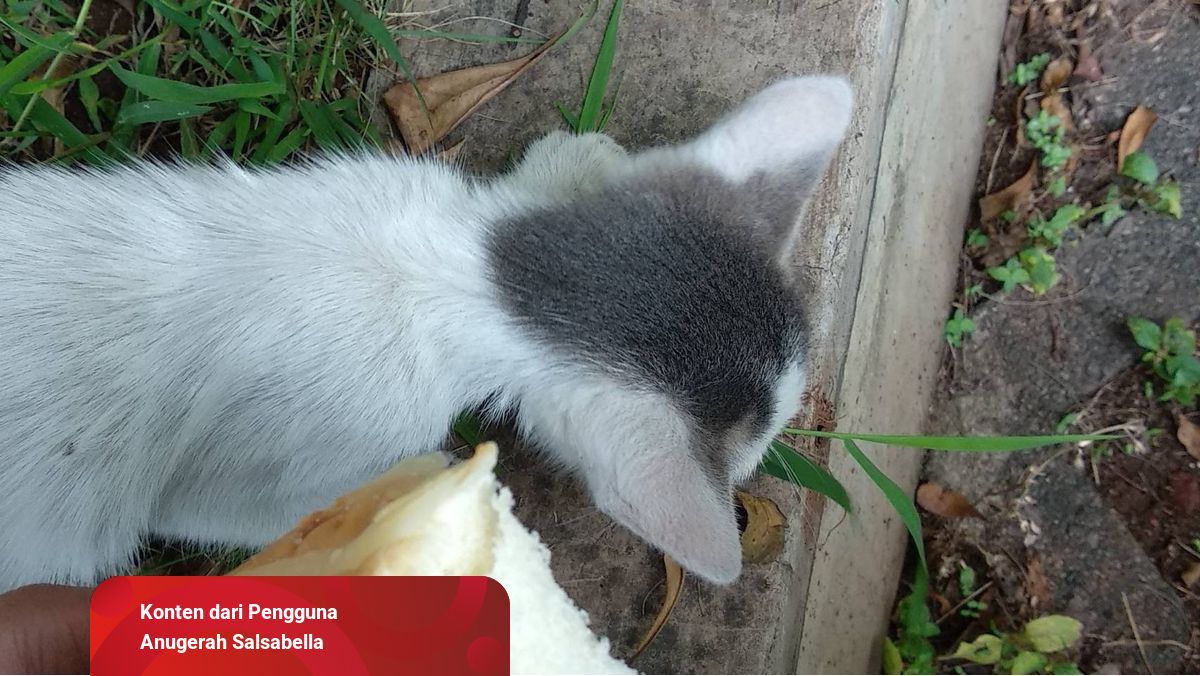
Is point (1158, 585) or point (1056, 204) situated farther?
point (1056, 204)

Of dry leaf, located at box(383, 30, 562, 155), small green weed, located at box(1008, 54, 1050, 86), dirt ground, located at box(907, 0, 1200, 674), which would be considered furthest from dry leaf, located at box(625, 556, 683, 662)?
small green weed, located at box(1008, 54, 1050, 86)

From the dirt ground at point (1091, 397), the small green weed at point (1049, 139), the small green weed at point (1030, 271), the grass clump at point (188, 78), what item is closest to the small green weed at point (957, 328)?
the dirt ground at point (1091, 397)

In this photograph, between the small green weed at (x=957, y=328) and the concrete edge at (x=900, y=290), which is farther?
the small green weed at (x=957, y=328)

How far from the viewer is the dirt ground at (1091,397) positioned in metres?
2.89

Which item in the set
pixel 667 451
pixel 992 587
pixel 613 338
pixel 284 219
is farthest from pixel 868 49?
pixel 992 587

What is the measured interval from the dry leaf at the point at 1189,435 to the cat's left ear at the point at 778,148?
77.5 inches

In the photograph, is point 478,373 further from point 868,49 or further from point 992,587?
point 992,587

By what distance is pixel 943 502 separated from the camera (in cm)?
305

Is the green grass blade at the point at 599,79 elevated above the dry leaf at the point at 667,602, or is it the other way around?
the green grass blade at the point at 599,79

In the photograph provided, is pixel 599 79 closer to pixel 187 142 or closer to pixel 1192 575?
pixel 187 142

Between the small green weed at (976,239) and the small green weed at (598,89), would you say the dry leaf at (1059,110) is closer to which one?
the small green weed at (976,239)

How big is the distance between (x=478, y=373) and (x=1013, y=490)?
2.11 meters

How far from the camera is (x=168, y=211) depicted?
1.78 meters

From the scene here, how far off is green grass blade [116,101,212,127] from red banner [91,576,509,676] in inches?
59.4
